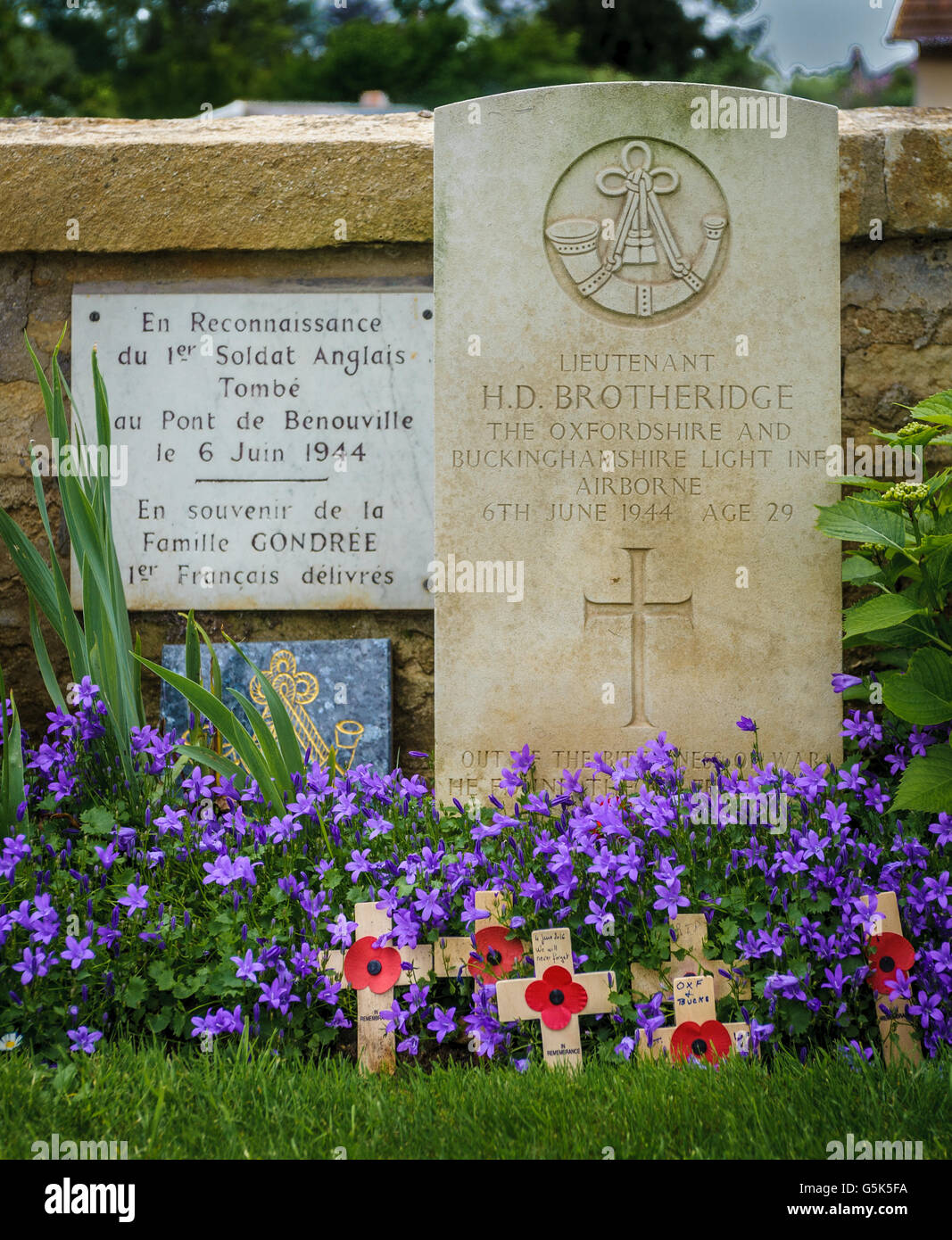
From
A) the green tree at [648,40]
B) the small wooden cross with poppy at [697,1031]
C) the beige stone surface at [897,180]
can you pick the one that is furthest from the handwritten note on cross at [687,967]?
the green tree at [648,40]

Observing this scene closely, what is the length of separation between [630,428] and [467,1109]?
6.15 ft

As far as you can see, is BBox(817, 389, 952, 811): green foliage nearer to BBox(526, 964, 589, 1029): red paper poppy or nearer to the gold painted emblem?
BBox(526, 964, 589, 1029): red paper poppy

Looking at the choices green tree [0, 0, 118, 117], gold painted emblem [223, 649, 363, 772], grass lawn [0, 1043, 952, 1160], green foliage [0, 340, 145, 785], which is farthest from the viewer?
green tree [0, 0, 118, 117]

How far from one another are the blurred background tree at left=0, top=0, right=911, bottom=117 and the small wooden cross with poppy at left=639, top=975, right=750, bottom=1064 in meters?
16.0

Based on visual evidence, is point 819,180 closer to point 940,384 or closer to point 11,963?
point 940,384

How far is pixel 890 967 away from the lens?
82.0 inches

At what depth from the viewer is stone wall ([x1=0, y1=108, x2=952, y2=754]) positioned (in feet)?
10.5

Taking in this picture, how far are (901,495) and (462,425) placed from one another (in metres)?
1.19

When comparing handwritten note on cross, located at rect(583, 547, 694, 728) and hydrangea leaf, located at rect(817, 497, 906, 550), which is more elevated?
hydrangea leaf, located at rect(817, 497, 906, 550)

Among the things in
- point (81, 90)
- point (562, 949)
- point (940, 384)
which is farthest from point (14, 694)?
point (81, 90)

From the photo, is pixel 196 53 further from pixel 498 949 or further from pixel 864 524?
pixel 498 949

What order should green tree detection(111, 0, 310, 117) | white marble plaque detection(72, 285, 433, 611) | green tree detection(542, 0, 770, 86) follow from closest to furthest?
white marble plaque detection(72, 285, 433, 611) → green tree detection(111, 0, 310, 117) → green tree detection(542, 0, 770, 86)

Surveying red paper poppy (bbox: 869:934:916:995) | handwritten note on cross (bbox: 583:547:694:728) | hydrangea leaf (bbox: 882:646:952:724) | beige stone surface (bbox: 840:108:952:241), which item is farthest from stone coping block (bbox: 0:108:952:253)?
red paper poppy (bbox: 869:934:916:995)

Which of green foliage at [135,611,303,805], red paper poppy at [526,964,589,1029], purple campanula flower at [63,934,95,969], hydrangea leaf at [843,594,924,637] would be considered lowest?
red paper poppy at [526,964,589,1029]
